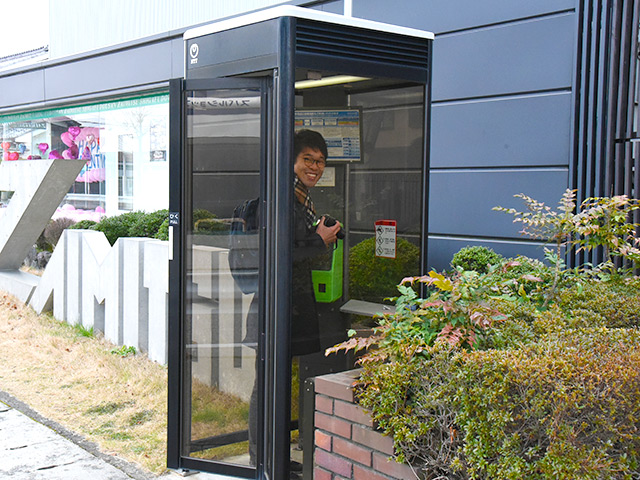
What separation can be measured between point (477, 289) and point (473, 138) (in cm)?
328

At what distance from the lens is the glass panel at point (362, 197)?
189 inches

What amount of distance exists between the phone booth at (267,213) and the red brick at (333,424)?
27cm

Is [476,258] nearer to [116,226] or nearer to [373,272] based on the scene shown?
[373,272]

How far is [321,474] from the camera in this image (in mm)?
3338

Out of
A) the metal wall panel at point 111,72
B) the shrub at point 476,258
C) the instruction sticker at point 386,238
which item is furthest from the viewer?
the metal wall panel at point 111,72

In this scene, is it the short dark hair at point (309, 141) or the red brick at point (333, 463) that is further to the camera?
the short dark hair at point (309, 141)

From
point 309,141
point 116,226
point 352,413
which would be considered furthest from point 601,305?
point 116,226

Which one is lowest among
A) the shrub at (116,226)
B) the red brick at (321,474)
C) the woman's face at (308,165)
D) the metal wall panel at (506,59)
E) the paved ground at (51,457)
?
the paved ground at (51,457)

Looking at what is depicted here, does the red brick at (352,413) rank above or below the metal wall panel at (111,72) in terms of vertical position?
below

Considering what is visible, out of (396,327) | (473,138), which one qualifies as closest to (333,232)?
(396,327)

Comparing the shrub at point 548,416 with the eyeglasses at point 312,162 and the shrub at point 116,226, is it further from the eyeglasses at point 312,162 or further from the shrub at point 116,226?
the shrub at point 116,226

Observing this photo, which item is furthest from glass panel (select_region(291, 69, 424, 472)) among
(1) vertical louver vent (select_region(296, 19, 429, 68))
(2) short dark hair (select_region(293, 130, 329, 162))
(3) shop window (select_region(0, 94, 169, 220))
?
(3) shop window (select_region(0, 94, 169, 220))

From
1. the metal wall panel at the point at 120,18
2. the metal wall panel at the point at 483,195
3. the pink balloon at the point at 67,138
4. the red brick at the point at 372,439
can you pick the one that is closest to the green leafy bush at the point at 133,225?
the metal wall panel at the point at 120,18

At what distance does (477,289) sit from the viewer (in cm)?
317
